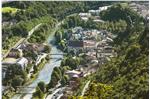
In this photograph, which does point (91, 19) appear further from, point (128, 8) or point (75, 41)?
point (75, 41)

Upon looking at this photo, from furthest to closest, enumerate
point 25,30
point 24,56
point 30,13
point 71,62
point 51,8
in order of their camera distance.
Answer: point 51,8
point 30,13
point 25,30
point 24,56
point 71,62

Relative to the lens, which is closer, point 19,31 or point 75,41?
point 75,41

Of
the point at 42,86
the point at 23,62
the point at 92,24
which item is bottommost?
the point at 42,86

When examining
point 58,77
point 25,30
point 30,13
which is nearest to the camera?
point 58,77

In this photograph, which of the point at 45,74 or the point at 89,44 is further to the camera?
the point at 89,44

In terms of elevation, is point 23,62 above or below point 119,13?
below

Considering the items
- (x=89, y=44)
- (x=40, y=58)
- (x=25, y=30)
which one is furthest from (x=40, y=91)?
(x=25, y=30)

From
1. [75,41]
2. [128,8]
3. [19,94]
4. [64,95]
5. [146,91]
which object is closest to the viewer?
[146,91]

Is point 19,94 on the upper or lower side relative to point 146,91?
lower

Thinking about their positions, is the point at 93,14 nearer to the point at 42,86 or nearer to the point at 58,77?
the point at 58,77

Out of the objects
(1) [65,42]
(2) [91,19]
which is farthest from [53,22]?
(1) [65,42]

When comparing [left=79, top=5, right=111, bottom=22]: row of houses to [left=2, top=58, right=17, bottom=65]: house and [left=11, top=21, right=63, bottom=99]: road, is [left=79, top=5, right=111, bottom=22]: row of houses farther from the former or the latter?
[left=2, top=58, right=17, bottom=65]: house
